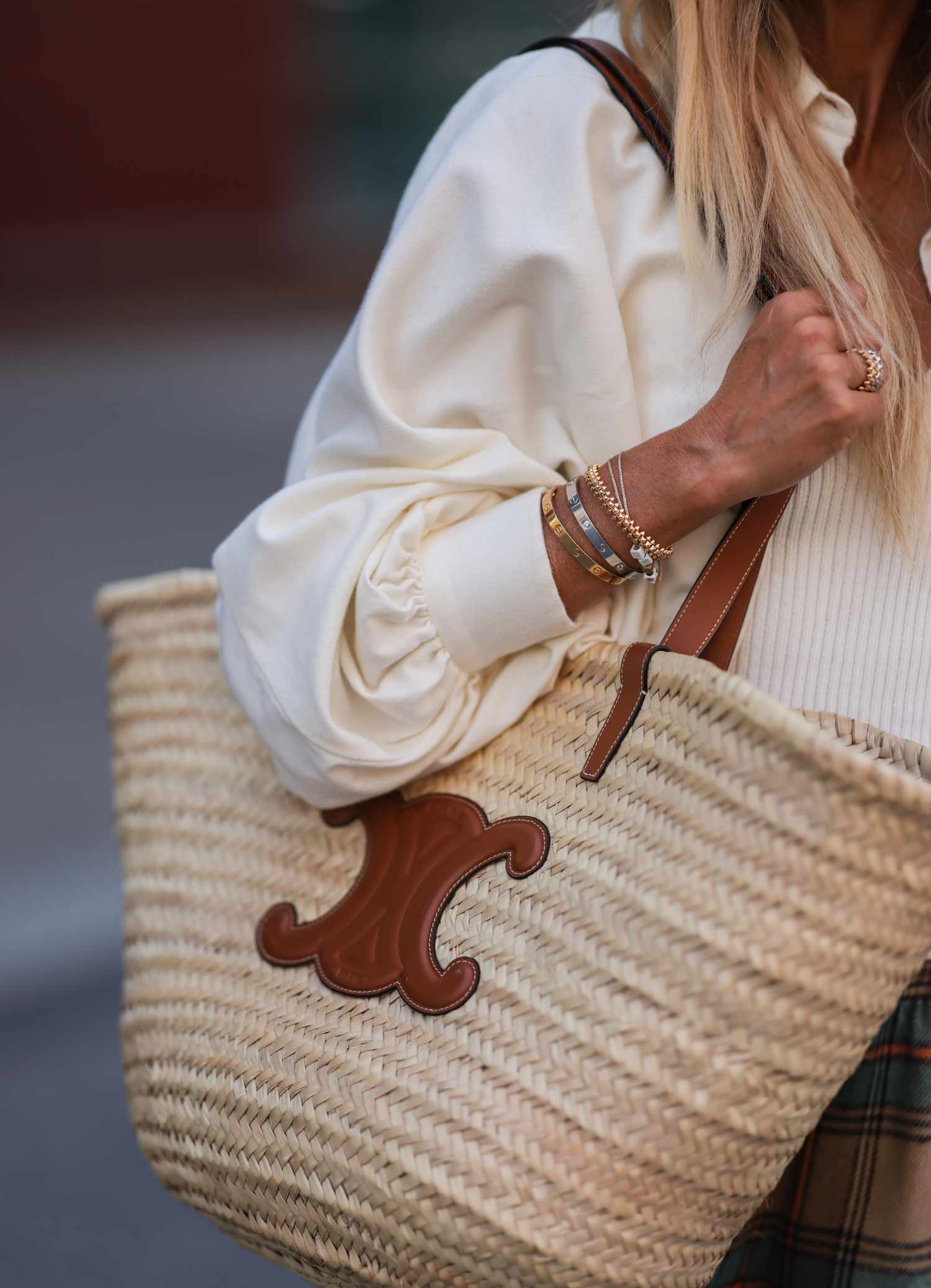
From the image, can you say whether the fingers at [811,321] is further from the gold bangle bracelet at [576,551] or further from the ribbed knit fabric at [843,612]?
the gold bangle bracelet at [576,551]

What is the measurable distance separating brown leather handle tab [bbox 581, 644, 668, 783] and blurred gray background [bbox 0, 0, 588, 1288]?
4.82 feet

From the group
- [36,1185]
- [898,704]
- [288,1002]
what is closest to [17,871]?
[36,1185]

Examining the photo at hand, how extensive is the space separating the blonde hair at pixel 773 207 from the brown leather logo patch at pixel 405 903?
1.40 ft

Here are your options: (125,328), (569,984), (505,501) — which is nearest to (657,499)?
(505,501)

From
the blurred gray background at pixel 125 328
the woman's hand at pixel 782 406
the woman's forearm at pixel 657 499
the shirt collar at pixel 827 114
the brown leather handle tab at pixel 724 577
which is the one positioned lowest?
the blurred gray background at pixel 125 328

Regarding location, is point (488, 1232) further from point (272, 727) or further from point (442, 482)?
point (442, 482)

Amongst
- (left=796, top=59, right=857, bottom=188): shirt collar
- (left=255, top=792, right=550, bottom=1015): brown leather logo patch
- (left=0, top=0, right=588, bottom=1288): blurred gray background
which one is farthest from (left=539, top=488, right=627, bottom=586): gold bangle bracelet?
(left=0, top=0, right=588, bottom=1288): blurred gray background

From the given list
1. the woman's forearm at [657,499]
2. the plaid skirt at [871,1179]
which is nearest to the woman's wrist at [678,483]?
the woman's forearm at [657,499]

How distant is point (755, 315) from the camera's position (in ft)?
3.58

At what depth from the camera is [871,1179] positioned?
1.11 m

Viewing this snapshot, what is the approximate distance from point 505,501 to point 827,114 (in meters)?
0.46

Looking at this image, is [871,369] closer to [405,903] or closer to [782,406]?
[782,406]

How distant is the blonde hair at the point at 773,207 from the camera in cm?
105

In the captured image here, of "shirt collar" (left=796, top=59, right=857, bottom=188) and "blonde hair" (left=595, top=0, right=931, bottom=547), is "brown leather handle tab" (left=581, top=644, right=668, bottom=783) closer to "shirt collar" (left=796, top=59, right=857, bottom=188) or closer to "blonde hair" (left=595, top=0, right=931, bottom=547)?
"blonde hair" (left=595, top=0, right=931, bottom=547)
